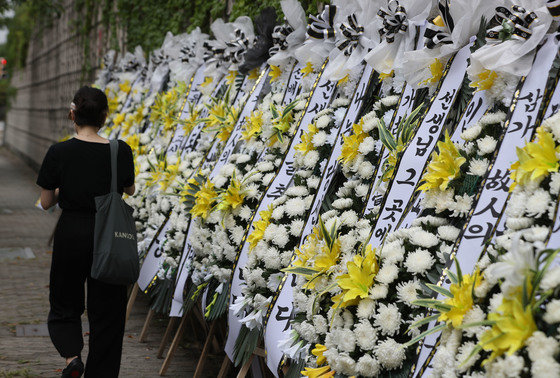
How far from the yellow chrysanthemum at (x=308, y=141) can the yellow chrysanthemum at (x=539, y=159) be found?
1590mm

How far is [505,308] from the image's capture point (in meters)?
1.70

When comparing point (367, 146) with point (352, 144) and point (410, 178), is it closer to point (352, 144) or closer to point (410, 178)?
point (352, 144)

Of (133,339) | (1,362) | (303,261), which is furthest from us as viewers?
(133,339)

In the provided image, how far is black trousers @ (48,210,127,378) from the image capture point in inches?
147

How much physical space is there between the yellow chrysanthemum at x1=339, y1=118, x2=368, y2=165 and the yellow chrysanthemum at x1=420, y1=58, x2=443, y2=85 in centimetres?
40

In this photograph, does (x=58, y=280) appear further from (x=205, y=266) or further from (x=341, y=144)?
(x=341, y=144)

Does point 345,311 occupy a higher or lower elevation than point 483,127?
lower

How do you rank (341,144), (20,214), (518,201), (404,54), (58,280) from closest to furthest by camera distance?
(518,201) < (404,54) < (341,144) < (58,280) < (20,214)

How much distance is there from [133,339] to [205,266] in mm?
1620

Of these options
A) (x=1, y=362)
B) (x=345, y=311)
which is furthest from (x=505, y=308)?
(x=1, y=362)

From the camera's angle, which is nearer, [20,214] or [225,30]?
[225,30]

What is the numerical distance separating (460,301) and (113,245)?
213cm

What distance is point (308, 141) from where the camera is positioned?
3.52 m

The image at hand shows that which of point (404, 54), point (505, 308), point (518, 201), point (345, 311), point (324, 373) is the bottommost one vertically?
point (324, 373)
